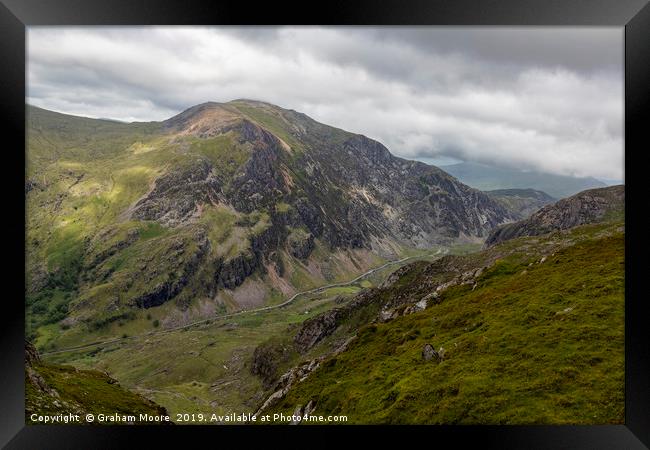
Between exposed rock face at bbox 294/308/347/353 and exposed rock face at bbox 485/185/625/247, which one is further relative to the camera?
exposed rock face at bbox 485/185/625/247

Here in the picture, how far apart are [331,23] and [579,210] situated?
453 ft

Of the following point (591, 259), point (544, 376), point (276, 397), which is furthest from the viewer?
point (276, 397)

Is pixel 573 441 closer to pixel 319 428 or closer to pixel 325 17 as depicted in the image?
pixel 319 428

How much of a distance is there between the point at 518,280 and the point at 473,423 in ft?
77.1

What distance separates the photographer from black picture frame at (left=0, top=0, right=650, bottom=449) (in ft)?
39.5

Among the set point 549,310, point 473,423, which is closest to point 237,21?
point 473,423

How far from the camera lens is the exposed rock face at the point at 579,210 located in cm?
11788

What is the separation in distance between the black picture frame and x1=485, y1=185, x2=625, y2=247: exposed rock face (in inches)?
4647

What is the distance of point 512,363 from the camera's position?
16.3m

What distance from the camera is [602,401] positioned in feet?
43.0

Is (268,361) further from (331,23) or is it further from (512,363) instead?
(331,23)

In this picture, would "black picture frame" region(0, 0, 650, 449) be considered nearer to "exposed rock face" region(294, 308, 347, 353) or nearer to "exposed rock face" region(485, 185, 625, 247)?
"exposed rock face" region(294, 308, 347, 353)

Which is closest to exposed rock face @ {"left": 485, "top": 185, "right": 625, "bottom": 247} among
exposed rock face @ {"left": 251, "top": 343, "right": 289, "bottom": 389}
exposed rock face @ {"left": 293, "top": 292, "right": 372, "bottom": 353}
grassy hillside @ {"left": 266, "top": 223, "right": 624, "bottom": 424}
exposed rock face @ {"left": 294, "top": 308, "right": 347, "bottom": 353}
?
exposed rock face @ {"left": 293, "top": 292, "right": 372, "bottom": 353}

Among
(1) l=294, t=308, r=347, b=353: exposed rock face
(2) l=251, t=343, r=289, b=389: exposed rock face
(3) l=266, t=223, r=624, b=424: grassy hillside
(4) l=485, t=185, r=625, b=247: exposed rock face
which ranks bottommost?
(2) l=251, t=343, r=289, b=389: exposed rock face
